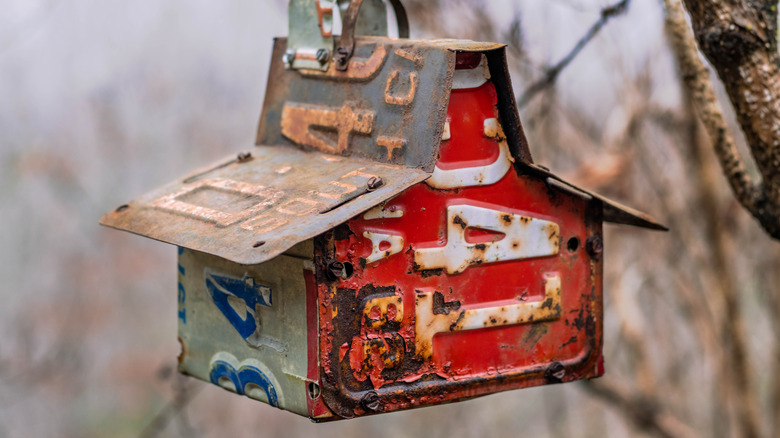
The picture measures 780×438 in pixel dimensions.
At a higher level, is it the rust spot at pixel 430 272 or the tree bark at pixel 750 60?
the tree bark at pixel 750 60

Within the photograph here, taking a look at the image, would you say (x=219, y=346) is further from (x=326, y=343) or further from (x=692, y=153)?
(x=692, y=153)

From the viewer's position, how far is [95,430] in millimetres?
7633

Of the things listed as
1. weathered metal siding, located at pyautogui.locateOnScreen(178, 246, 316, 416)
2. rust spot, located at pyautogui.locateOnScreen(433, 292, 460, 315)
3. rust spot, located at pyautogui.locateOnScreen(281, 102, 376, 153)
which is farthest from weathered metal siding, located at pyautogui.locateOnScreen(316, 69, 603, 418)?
rust spot, located at pyautogui.locateOnScreen(281, 102, 376, 153)

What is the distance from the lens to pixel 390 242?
2.39m

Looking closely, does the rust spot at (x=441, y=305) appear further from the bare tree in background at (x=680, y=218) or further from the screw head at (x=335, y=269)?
the bare tree in background at (x=680, y=218)

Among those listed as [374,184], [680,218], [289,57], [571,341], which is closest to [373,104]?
[374,184]

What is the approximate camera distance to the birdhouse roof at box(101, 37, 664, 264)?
2.33m

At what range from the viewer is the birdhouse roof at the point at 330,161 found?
7.64ft

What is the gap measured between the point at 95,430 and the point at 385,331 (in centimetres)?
583

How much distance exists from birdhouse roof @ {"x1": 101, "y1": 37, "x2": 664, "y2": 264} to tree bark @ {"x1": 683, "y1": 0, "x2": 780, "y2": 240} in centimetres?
36

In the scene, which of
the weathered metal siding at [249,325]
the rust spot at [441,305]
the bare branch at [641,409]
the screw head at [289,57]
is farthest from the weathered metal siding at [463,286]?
the bare branch at [641,409]

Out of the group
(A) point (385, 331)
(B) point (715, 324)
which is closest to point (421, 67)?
(A) point (385, 331)

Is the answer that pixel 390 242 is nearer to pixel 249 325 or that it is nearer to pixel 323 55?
pixel 249 325

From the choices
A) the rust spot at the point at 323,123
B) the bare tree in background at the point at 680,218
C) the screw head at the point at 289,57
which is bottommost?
the bare tree in background at the point at 680,218
